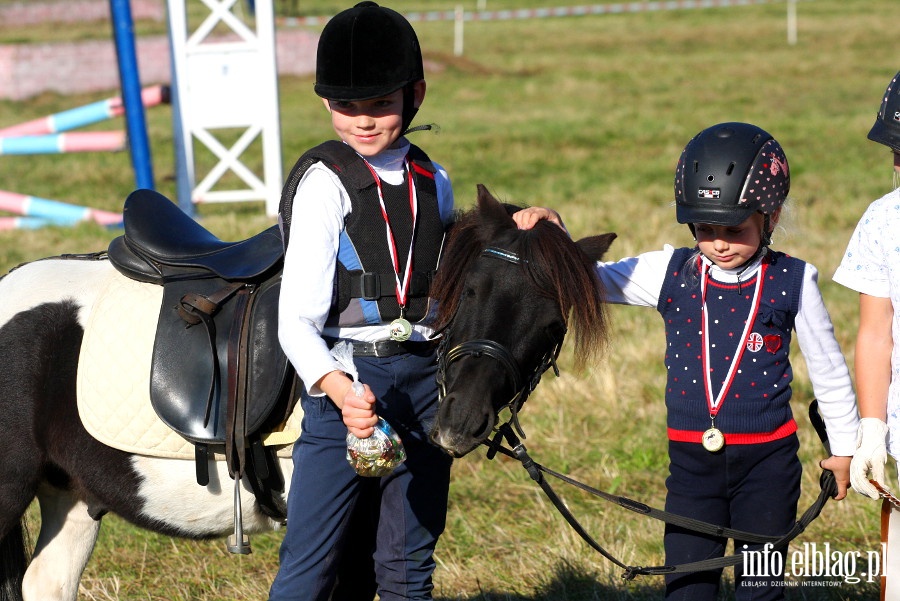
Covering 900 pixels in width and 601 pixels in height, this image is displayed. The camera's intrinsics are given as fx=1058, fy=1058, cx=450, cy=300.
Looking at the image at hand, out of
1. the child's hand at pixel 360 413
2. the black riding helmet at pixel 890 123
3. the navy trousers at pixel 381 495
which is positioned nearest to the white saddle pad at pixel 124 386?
the navy trousers at pixel 381 495

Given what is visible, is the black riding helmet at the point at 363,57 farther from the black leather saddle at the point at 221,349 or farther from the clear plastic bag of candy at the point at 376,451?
the clear plastic bag of candy at the point at 376,451

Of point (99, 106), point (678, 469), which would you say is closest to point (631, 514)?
point (678, 469)

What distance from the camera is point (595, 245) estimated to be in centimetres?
268

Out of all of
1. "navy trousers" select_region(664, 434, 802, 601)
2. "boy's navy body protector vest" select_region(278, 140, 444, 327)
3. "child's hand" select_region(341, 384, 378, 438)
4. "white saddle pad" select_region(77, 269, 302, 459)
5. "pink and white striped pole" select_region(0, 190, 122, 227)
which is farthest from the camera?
"pink and white striped pole" select_region(0, 190, 122, 227)

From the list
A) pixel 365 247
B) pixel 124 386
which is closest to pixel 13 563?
pixel 124 386

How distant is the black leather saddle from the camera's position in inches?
113

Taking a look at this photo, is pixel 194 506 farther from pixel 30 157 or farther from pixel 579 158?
pixel 30 157

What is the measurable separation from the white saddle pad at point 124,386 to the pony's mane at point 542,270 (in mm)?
652

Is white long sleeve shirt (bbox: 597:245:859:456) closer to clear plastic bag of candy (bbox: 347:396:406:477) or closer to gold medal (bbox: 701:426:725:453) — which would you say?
gold medal (bbox: 701:426:725:453)

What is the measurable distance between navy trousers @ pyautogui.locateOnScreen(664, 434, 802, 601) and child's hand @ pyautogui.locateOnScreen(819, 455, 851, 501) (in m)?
0.09

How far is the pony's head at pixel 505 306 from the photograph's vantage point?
2.42m

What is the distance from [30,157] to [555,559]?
12997mm

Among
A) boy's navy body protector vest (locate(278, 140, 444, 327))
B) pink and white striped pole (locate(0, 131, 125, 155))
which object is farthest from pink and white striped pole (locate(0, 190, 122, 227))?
boy's navy body protector vest (locate(278, 140, 444, 327))

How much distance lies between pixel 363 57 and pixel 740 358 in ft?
4.13
